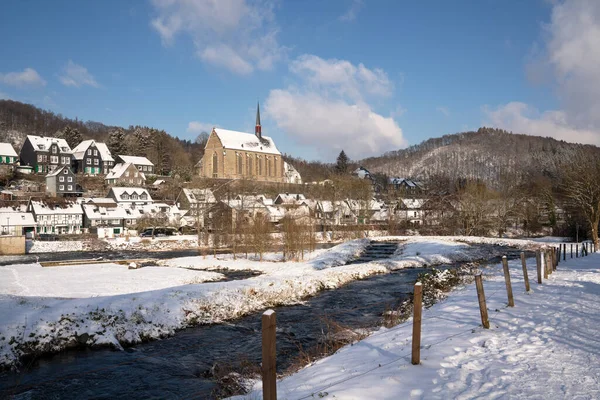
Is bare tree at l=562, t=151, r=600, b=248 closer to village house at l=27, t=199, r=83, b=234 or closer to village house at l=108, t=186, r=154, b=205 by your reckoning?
village house at l=108, t=186, r=154, b=205

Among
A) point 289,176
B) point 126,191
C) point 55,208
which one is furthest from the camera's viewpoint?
point 289,176

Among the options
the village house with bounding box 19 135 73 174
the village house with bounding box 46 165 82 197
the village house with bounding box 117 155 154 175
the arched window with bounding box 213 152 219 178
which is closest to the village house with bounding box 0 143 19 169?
the village house with bounding box 19 135 73 174

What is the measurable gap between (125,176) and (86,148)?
48.1 feet

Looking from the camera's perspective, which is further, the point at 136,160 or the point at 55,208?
the point at 136,160

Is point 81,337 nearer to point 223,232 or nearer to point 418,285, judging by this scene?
point 418,285

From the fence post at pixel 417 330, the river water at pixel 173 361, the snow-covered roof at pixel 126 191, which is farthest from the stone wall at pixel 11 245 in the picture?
the fence post at pixel 417 330

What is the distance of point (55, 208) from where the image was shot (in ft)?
210

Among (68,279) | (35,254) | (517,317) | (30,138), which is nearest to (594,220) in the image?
(517,317)

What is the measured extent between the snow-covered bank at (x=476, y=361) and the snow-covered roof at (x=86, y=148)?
323ft

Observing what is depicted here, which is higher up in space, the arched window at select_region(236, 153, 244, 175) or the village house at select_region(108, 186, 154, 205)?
the arched window at select_region(236, 153, 244, 175)

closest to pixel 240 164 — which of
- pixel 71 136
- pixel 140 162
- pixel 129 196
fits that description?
pixel 140 162

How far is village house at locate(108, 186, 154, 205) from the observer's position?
245ft

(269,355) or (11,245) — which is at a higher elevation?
(269,355)

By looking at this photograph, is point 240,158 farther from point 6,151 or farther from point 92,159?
point 6,151
